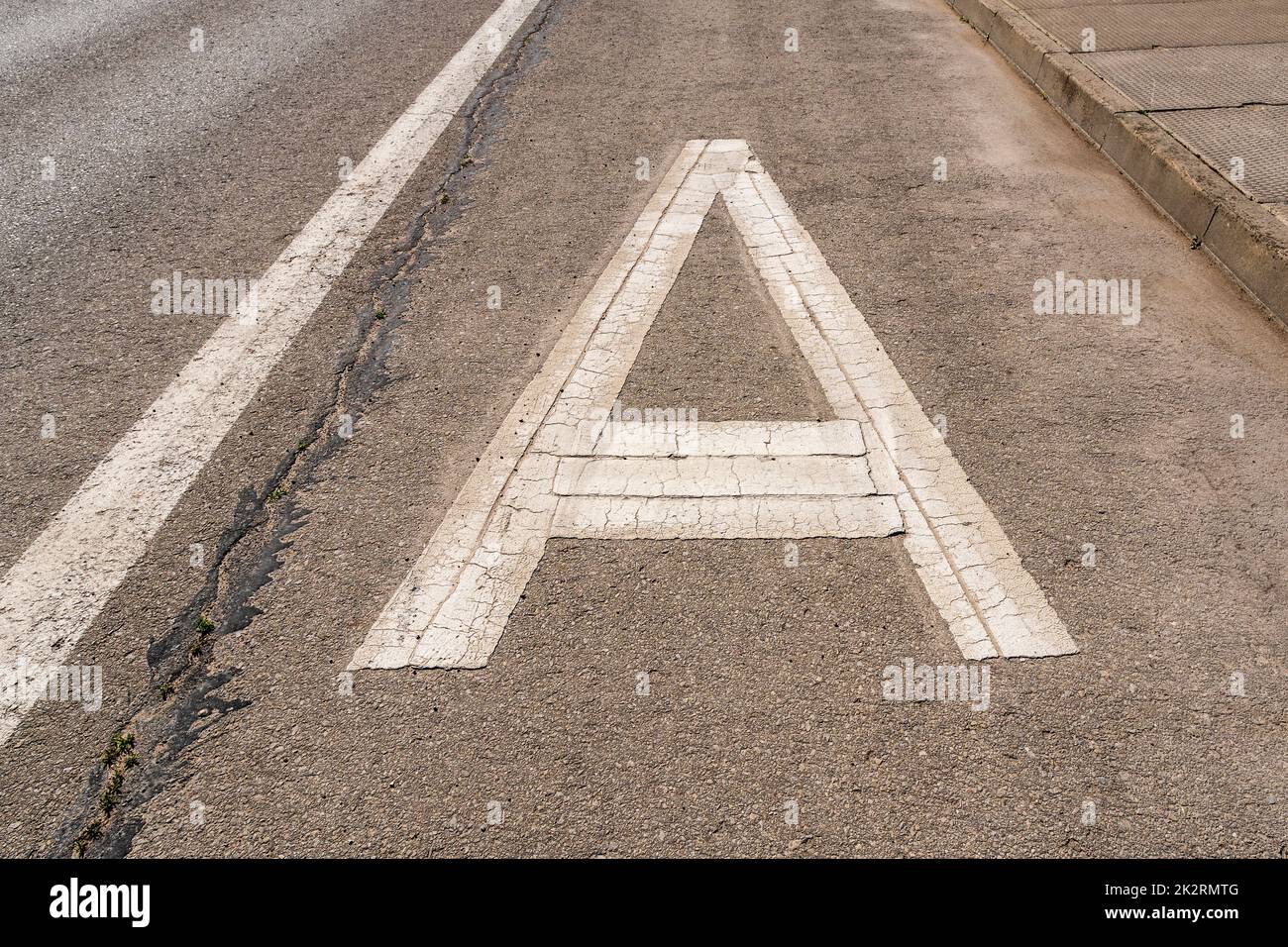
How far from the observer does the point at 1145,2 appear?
7.73 meters

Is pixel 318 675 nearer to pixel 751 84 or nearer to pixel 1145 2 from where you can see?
pixel 751 84

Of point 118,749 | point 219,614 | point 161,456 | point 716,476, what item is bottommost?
point 118,749

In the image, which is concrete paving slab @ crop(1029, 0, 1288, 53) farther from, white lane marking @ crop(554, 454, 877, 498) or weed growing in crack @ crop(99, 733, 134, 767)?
weed growing in crack @ crop(99, 733, 134, 767)

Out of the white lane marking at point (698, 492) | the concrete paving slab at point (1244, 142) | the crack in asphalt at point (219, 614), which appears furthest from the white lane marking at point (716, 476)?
the concrete paving slab at point (1244, 142)

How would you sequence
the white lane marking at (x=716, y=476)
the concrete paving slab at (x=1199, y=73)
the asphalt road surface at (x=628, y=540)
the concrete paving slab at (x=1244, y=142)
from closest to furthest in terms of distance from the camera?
the asphalt road surface at (x=628, y=540) < the white lane marking at (x=716, y=476) < the concrete paving slab at (x=1244, y=142) < the concrete paving slab at (x=1199, y=73)

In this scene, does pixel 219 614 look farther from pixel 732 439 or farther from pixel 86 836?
pixel 732 439

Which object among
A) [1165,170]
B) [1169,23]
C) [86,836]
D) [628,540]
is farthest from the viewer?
[1169,23]

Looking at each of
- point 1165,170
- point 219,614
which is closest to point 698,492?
point 219,614

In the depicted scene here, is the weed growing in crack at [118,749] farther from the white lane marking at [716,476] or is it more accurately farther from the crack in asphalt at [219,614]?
the white lane marking at [716,476]

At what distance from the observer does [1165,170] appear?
523 cm

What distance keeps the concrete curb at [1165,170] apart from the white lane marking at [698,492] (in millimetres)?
2031

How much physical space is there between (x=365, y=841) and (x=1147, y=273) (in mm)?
4572

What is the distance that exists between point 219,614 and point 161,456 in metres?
1.00

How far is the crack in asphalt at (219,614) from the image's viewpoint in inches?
101
